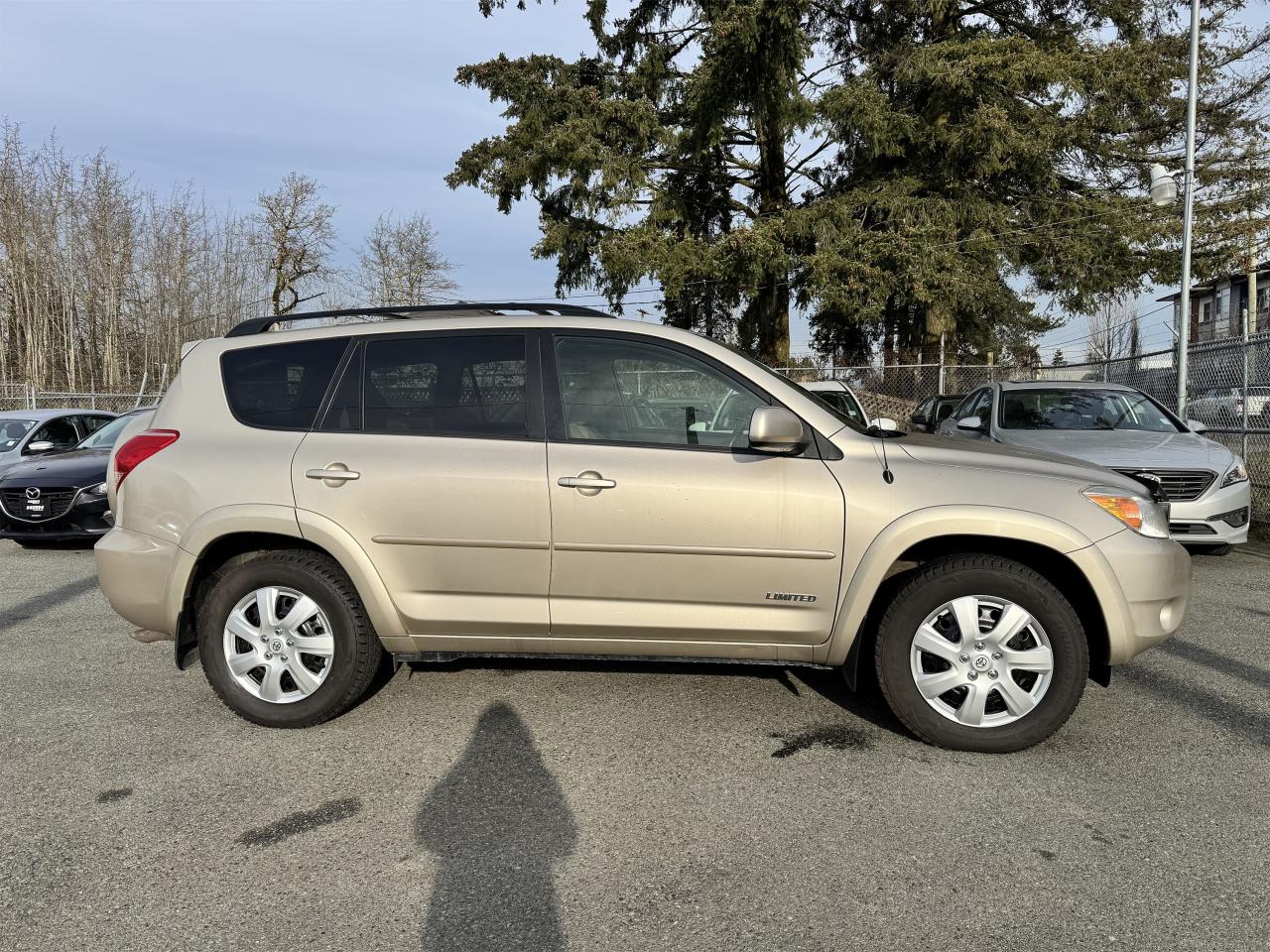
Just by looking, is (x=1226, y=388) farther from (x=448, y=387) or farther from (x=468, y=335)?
(x=448, y=387)

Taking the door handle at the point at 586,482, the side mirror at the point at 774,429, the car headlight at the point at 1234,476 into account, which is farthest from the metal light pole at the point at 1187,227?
the door handle at the point at 586,482

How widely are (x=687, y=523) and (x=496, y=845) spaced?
1.44m

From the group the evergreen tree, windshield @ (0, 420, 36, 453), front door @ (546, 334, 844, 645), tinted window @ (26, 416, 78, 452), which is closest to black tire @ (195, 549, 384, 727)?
front door @ (546, 334, 844, 645)

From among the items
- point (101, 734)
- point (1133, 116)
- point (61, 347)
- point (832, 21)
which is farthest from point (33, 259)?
point (1133, 116)

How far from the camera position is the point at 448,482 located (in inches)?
146

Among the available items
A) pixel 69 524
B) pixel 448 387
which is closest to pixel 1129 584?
pixel 448 387

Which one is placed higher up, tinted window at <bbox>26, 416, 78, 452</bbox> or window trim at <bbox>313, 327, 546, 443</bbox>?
window trim at <bbox>313, 327, 546, 443</bbox>

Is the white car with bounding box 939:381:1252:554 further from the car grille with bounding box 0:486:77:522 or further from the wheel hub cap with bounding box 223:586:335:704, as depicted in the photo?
the car grille with bounding box 0:486:77:522

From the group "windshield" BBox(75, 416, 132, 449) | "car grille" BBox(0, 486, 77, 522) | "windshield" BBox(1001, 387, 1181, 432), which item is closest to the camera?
"windshield" BBox(1001, 387, 1181, 432)

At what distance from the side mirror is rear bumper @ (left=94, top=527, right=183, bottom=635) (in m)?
2.63

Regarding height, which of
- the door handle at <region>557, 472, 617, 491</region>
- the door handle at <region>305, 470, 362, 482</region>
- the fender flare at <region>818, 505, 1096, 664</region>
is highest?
the door handle at <region>305, 470, 362, 482</region>

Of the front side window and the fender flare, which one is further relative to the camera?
the front side window

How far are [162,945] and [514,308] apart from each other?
9.32 feet

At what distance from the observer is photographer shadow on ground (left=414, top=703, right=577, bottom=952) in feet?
7.94
